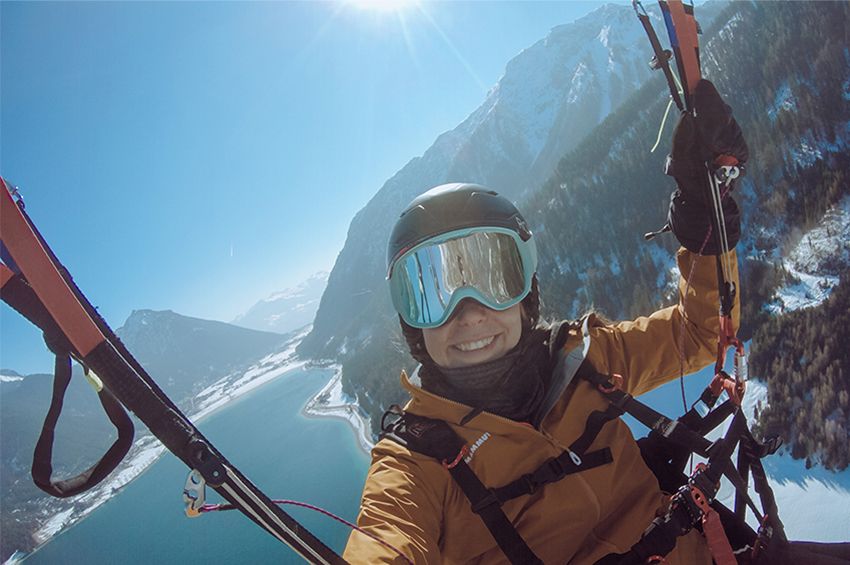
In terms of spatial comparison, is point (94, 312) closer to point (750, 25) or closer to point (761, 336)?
point (761, 336)

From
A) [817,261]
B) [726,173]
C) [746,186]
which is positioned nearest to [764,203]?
[746,186]

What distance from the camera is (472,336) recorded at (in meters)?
2.51

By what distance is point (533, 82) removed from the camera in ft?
641

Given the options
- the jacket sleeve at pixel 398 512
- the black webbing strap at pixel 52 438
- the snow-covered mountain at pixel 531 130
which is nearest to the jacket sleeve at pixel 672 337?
the jacket sleeve at pixel 398 512

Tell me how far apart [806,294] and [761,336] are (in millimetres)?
4885

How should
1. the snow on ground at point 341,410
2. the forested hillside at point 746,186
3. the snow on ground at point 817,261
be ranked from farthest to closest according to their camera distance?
the snow on ground at point 341,410
the forested hillside at point 746,186
the snow on ground at point 817,261

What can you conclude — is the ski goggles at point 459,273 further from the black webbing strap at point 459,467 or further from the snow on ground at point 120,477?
the snow on ground at point 120,477

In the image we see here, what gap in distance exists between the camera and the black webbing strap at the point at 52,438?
125 centimetres

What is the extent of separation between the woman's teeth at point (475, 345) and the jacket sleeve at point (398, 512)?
680 mm

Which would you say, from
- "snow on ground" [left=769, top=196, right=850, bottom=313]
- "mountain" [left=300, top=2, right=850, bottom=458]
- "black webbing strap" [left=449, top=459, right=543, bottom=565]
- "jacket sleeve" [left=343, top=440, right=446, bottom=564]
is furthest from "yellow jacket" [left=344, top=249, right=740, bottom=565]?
"snow on ground" [left=769, top=196, right=850, bottom=313]

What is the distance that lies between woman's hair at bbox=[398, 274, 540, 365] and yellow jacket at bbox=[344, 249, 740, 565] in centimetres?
38

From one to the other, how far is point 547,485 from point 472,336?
896 millimetres

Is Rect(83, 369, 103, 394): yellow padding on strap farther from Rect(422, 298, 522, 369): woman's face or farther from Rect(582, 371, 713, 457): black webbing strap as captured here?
Rect(582, 371, 713, 457): black webbing strap

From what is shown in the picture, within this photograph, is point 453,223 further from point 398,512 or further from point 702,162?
point 398,512
